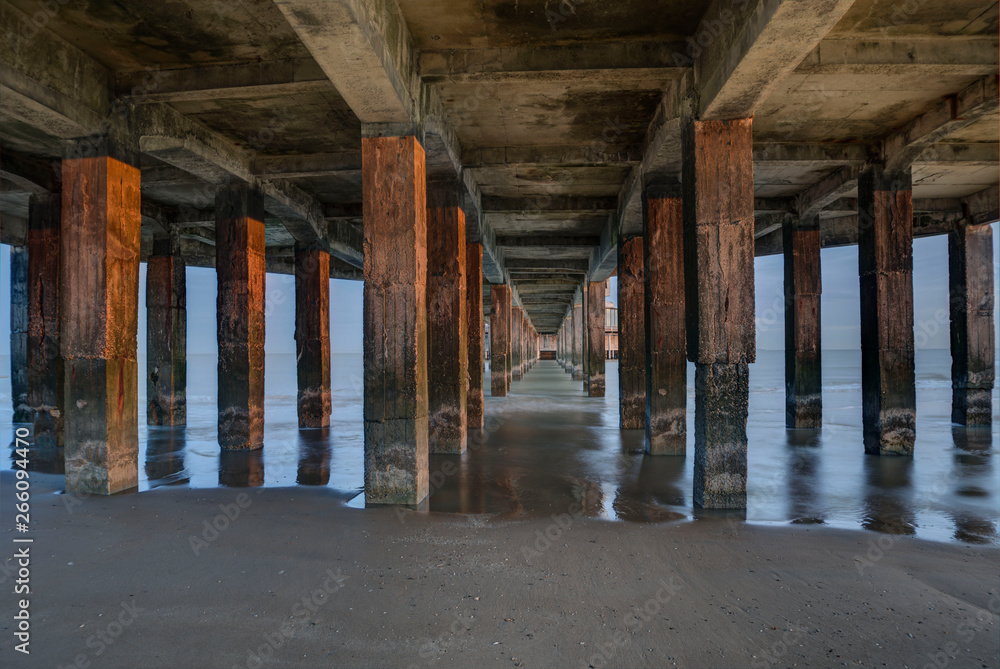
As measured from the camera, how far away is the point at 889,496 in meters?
6.70

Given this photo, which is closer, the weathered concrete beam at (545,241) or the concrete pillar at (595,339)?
the weathered concrete beam at (545,241)

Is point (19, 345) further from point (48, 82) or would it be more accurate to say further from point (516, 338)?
point (516, 338)

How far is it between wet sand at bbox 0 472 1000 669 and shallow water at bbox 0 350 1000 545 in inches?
27.5

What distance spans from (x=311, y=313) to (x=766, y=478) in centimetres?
987

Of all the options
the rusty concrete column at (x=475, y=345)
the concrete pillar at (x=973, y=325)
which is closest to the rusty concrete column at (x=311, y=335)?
the rusty concrete column at (x=475, y=345)

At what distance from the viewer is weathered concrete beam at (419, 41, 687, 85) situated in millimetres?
6328

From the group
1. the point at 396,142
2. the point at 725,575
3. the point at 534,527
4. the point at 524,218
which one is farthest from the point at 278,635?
the point at 524,218

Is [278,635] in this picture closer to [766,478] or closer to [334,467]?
[334,467]

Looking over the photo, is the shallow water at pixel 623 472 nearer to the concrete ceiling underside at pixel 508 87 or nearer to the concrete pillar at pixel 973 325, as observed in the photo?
the concrete pillar at pixel 973 325

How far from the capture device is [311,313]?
1284cm

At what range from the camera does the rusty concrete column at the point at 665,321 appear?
931cm

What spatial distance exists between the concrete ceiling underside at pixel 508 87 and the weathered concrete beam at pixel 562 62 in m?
0.02

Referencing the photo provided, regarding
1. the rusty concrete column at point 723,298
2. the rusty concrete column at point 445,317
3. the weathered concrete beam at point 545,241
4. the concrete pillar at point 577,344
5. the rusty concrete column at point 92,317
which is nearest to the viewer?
the rusty concrete column at point 723,298

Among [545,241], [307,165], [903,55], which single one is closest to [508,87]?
[307,165]
